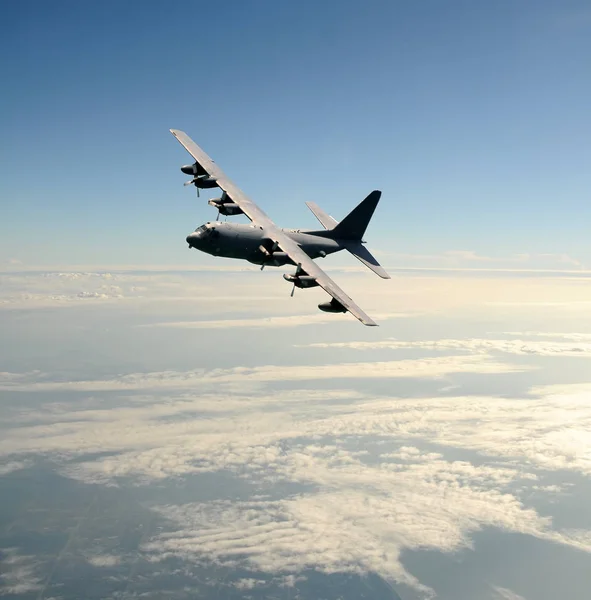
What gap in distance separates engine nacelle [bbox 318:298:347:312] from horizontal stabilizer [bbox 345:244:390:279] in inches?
600

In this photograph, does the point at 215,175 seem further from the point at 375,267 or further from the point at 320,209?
the point at 375,267

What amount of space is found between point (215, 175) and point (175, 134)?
1186cm

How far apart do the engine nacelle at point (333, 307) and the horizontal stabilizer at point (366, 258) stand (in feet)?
50.0

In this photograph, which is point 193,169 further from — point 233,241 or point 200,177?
point 233,241

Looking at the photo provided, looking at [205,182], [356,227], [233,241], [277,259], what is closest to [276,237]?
[277,259]

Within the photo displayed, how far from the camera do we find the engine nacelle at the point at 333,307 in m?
44.9

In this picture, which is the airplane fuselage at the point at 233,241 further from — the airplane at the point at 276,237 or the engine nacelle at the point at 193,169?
the engine nacelle at the point at 193,169

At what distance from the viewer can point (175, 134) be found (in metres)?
72.1

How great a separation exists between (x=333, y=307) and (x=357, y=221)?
27615mm

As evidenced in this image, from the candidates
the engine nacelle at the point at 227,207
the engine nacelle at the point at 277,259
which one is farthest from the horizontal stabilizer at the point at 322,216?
the engine nacelle at the point at 277,259

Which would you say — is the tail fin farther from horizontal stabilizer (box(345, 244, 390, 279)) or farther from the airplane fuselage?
the airplane fuselage

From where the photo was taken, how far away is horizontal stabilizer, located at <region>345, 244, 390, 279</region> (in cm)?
6129

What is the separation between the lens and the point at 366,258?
66562mm

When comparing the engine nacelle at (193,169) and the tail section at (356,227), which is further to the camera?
the tail section at (356,227)
